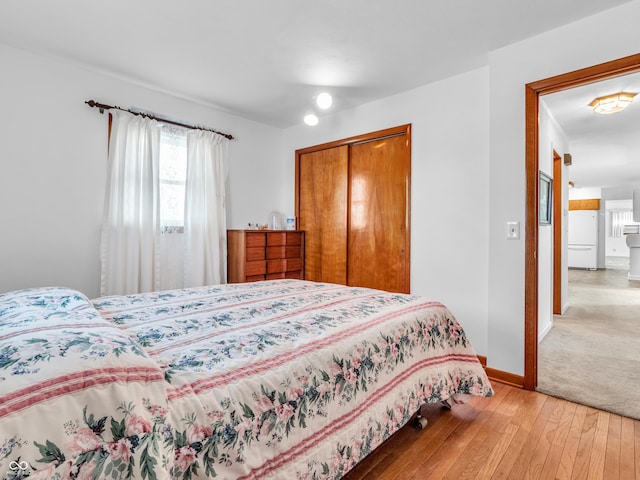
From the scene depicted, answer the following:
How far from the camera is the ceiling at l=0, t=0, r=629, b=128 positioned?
210cm

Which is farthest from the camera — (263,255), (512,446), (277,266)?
(277,266)

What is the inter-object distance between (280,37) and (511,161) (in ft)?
6.40

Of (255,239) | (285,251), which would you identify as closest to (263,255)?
(255,239)

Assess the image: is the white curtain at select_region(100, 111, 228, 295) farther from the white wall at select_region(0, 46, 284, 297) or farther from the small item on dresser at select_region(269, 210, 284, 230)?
the small item on dresser at select_region(269, 210, 284, 230)

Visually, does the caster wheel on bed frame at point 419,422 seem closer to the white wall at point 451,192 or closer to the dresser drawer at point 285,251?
the white wall at point 451,192

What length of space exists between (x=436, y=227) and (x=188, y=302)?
7.45 feet

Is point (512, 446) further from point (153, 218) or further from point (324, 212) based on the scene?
point (153, 218)

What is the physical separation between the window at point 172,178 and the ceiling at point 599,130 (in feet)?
12.0

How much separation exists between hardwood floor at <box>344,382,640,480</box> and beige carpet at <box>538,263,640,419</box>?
0.21 m

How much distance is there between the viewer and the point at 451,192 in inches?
118

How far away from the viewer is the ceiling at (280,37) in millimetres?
2104

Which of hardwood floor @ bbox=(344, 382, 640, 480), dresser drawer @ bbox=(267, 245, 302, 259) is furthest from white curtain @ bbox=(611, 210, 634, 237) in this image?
hardwood floor @ bbox=(344, 382, 640, 480)

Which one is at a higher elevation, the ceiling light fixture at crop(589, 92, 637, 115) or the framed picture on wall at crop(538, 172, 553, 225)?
the ceiling light fixture at crop(589, 92, 637, 115)

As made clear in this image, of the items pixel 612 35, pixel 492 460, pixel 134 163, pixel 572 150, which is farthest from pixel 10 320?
pixel 572 150
